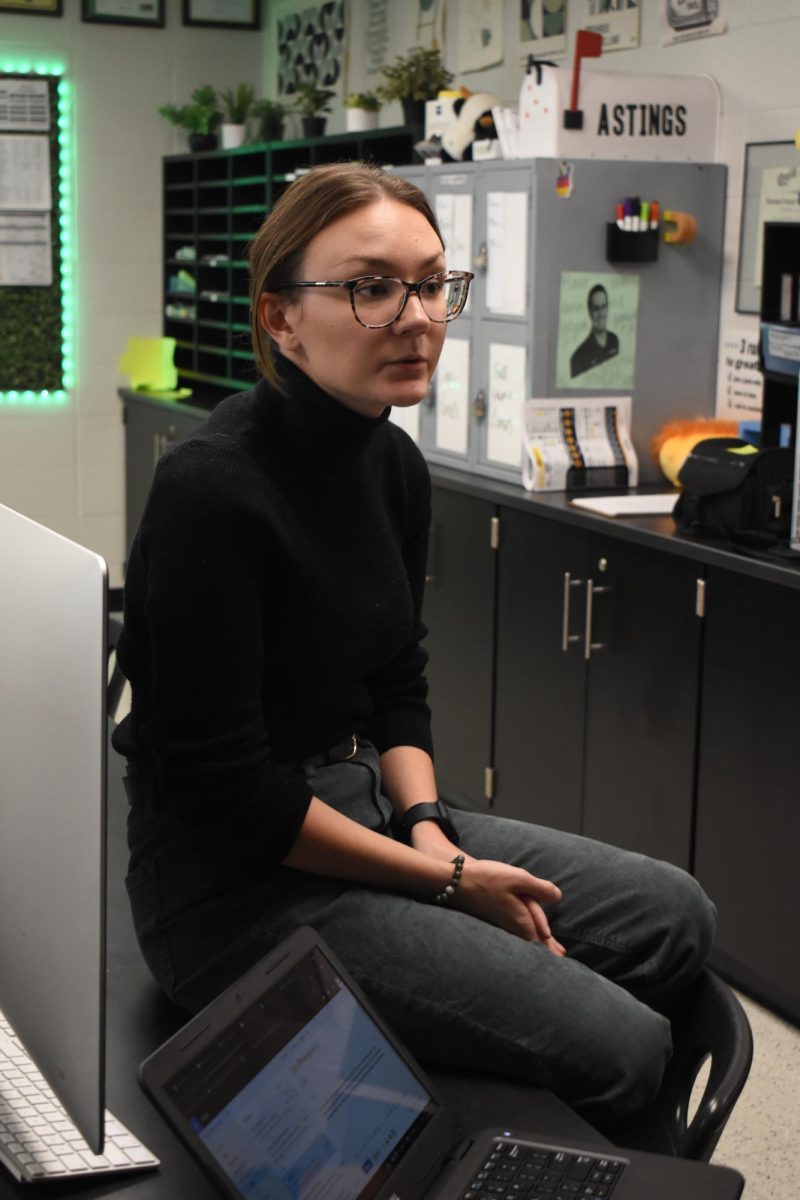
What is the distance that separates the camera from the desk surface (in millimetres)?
1094

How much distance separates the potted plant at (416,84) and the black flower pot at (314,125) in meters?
0.86

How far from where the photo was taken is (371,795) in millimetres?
1650

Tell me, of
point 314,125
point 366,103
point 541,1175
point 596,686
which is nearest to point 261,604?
point 541,1175

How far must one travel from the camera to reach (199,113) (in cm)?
600

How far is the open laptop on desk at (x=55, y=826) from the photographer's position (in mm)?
905

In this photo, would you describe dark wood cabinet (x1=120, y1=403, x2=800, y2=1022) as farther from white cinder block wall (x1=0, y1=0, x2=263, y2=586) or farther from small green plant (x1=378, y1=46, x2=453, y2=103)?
white cinder block wall (x1=0, y1=0, x2=263, y2=586)

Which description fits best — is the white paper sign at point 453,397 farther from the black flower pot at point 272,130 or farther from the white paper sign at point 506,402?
the black flower pot at point 272,130

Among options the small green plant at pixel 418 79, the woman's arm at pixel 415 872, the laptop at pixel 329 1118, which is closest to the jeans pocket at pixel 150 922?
the woman's arm at pixel 415 872

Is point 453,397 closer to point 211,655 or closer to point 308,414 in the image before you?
point 308,414

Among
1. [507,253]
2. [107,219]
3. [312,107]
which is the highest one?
[312,107]

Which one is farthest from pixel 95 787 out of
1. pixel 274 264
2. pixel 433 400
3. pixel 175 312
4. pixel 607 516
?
pixel 175 312

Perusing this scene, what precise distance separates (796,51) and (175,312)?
3.51 meters

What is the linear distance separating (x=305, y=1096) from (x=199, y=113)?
5.53 metres

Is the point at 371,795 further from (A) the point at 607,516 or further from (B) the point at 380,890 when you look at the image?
(A) the point at 607,516
